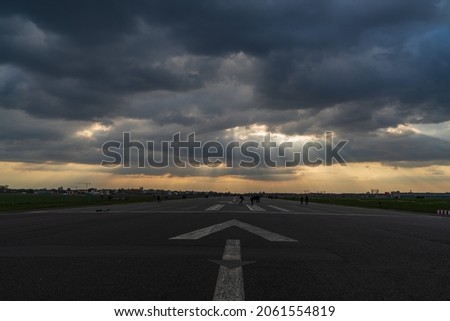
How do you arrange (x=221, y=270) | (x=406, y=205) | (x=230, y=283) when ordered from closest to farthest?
(x=230, y=283) → (x=221, y=270) → (x=406, y=205)

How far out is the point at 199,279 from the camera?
8.27 metres

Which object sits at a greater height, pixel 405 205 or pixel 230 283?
pixel 230 283

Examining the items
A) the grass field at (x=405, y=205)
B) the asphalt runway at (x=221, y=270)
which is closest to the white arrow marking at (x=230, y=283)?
the asphalt runway at (x=221, y=270)

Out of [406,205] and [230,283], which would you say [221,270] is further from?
[406,205]

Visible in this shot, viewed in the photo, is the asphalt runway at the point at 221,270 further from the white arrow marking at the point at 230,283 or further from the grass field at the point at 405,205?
the grass field at the point at 405,205

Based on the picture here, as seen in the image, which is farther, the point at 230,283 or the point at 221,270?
the point at 221,270

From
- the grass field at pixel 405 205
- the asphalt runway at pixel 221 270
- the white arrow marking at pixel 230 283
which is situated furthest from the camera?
the grass field at pixel 405 205

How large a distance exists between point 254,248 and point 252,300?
636 centimetres

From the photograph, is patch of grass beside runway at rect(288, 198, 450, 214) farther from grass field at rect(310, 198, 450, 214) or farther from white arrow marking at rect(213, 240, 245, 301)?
white arrow marking at rect(213, 240, 245, 301)

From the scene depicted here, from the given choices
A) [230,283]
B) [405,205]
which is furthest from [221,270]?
[405,205]

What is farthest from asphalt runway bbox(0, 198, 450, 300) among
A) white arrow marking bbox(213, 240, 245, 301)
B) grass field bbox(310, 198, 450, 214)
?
grass field bbox(310, 198, 450, 214)
